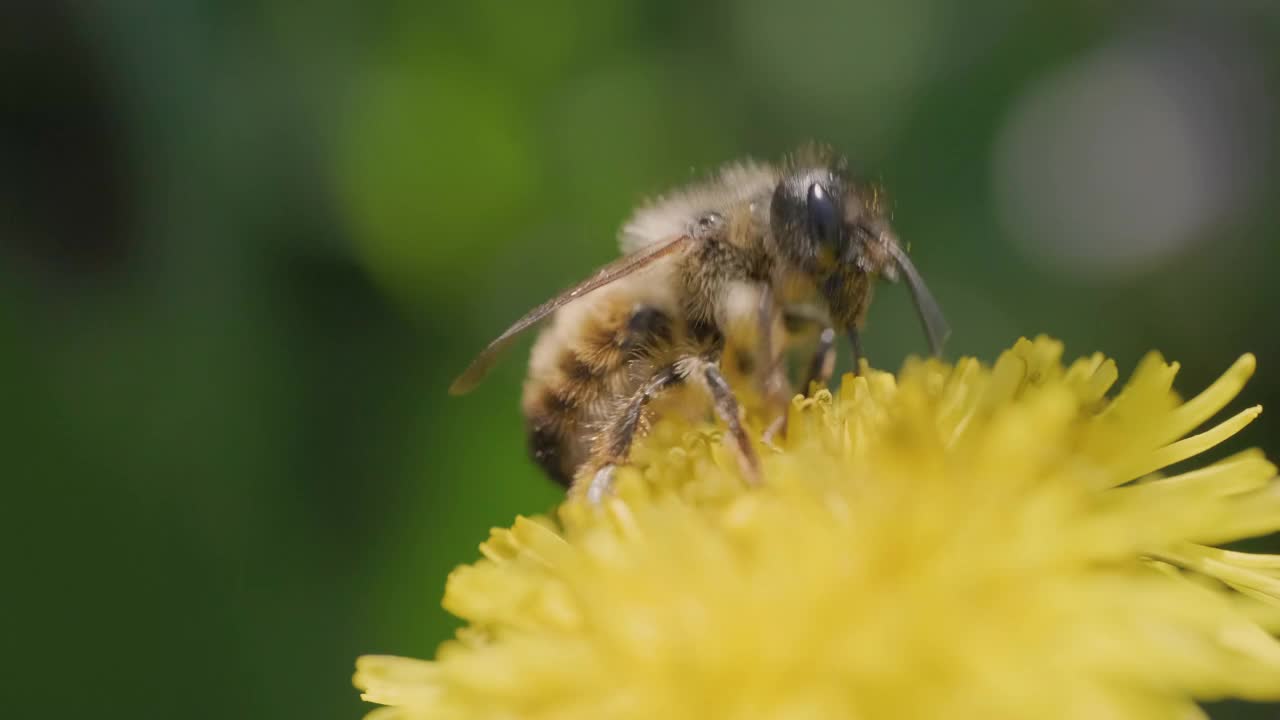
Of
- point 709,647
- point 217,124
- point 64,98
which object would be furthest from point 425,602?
point 709,647

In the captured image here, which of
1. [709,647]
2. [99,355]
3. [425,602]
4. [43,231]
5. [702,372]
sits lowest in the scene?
[709,647]

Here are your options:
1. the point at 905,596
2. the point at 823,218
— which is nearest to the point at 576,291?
the point at 823,218

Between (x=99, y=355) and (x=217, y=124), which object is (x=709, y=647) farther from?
(x=217, y=124)

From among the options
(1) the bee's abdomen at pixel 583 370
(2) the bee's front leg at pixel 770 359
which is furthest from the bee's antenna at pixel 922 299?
(1) the bee's abdomen at pixel 583 370

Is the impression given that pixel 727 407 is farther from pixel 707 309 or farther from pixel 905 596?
pixel 905 596

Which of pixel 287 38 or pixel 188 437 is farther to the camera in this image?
pixel 287 38

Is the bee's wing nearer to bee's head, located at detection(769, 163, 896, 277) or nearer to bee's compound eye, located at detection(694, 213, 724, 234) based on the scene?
bee's compound eye, located at detection(694, 213, 724, 234)

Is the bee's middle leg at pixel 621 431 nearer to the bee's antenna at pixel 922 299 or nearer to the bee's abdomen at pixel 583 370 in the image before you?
the bee's abdomen at pixel 583 370
